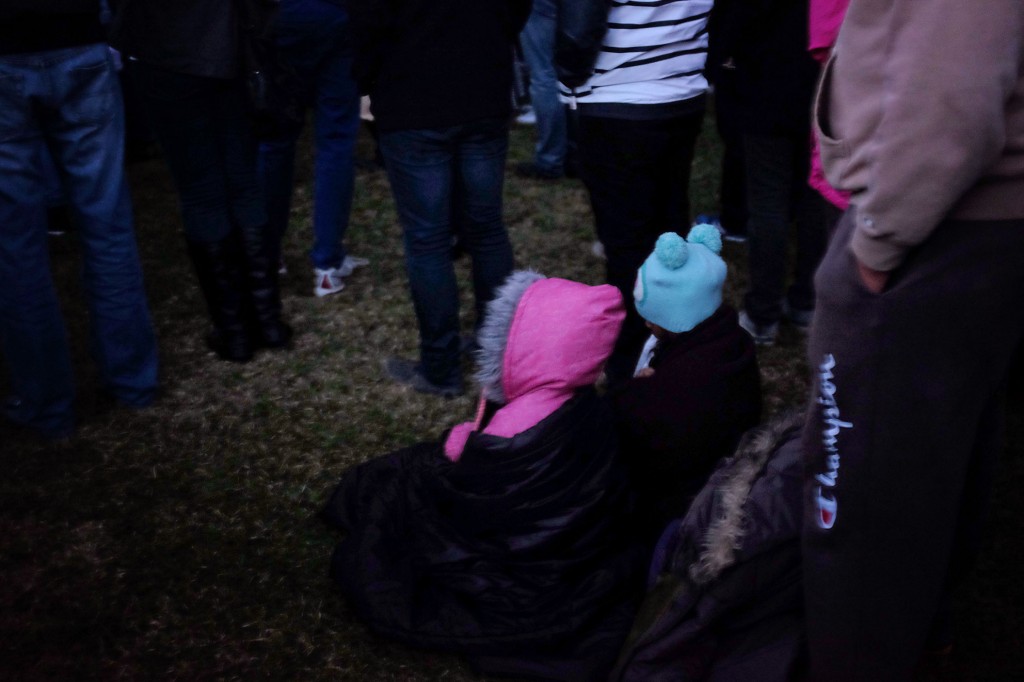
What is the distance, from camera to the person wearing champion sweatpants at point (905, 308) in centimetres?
129

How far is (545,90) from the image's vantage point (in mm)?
4883

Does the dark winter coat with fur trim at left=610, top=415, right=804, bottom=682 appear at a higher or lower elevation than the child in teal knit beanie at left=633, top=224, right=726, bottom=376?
lower

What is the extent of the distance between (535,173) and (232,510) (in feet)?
9.46

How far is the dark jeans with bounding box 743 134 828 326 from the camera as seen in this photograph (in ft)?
10.4

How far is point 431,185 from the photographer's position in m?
2.87

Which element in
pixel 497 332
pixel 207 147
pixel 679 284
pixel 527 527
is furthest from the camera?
pixel 207 147

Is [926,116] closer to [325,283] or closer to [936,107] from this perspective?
[936,107]

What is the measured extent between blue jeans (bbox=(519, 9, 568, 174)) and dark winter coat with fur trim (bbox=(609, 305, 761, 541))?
8.98ft

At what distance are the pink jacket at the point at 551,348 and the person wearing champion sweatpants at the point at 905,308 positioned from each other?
67 cm

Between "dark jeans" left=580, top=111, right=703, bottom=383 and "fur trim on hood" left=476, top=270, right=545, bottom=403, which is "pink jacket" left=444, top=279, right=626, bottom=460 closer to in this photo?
"fur trim on hood" left=476, top=270, right=545, bottom=403

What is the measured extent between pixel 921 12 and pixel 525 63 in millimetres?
3980


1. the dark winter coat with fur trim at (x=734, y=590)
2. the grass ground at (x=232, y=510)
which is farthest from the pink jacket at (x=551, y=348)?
the grass ground at (x=232, y=510)

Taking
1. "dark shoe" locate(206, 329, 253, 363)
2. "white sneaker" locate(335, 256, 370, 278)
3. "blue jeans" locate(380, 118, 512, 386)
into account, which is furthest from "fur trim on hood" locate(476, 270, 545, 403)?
"white sneaker" locate(335, 256, 370, 278)

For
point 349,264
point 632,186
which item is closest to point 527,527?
point 632,186
